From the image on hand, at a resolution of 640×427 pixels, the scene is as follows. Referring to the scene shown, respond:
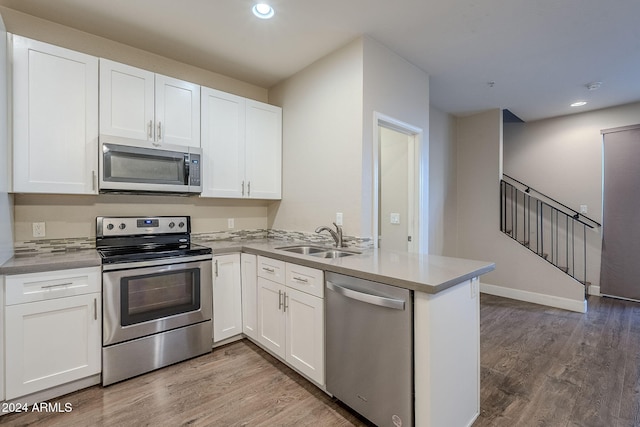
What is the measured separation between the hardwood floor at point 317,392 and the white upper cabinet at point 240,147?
1579 millimetres

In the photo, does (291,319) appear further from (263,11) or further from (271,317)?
(263,11)

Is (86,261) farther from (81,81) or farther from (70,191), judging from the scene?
(81,81)

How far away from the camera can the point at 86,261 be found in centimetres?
204

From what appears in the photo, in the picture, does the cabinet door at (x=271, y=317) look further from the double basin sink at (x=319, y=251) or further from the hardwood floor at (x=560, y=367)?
the hardwood floor at (x=560, y=367)

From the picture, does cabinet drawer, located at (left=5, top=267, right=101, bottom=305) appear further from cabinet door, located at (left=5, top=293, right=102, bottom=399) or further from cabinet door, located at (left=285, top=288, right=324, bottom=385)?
cabinet door, located at (left=285, top=288, right=324, bottom=385)

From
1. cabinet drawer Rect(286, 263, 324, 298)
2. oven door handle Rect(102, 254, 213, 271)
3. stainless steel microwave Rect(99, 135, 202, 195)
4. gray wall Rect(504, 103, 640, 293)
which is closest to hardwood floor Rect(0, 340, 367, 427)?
cabinet drawer Rect(286, 263, 324, 298)

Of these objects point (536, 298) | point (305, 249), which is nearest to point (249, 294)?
point (305, 249)

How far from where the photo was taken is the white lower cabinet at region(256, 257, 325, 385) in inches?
79.2

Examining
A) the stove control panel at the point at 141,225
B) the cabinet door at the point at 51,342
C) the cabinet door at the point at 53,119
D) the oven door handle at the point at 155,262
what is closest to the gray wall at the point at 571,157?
the oven door handle at the point at 155,262

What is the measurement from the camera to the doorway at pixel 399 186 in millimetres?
3109

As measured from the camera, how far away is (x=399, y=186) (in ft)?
11.1

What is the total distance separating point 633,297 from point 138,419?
235 inches

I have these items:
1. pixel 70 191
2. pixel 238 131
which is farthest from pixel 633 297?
pixel 70 191

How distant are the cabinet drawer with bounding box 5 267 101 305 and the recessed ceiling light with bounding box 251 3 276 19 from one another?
7.19 ft
